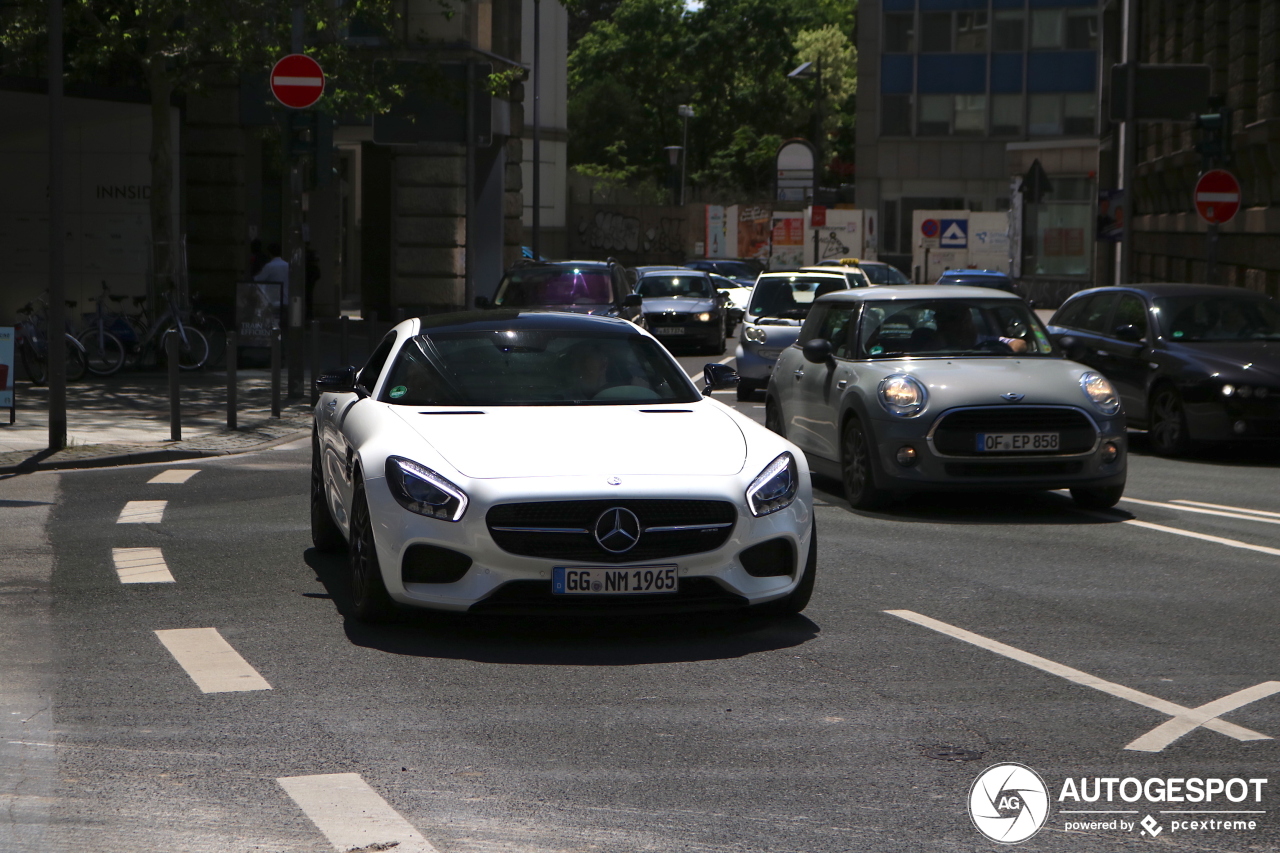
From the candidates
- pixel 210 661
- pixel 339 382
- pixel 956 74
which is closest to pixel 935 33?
pixel 956 74

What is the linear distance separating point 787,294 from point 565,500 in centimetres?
1619

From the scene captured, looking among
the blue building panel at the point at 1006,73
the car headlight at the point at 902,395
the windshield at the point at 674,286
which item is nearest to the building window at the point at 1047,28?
the blue building panel at the point at 1006,73

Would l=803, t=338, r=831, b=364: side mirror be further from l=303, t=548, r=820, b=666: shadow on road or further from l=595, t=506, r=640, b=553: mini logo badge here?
l=595, t=506, r=640, b=553: mini logo badge

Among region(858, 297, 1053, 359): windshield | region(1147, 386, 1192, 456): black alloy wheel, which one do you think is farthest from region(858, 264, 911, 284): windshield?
region(858, 297, 1053, 359): windshield

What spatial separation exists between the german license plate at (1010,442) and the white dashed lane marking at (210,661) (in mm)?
5250

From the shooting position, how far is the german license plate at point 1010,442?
35.0ft

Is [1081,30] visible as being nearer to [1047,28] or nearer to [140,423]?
[1047,28]

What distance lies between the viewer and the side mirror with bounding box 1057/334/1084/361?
1655 cm

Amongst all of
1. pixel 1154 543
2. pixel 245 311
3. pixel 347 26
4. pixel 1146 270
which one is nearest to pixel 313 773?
pixel 1154 543

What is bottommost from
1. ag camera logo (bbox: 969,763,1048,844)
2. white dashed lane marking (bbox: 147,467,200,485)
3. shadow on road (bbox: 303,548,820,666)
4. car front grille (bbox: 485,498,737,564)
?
ag camera logo (bbox: 969,763,1048,844)

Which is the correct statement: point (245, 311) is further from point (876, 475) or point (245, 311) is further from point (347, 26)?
point (876, 475)

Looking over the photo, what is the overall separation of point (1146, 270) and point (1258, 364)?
25383mm

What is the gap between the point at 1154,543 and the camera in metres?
9.84

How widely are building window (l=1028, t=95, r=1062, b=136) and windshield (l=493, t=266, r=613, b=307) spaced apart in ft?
155
